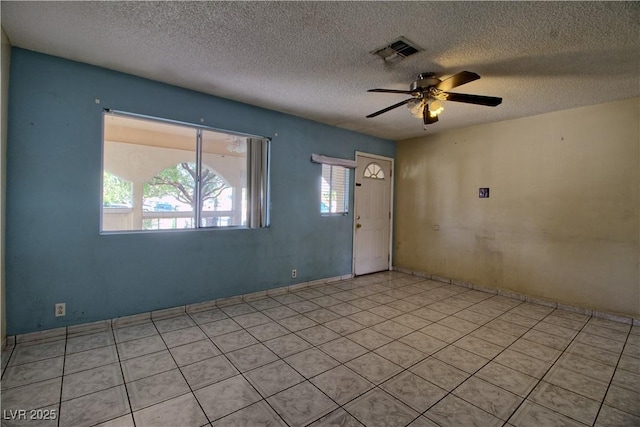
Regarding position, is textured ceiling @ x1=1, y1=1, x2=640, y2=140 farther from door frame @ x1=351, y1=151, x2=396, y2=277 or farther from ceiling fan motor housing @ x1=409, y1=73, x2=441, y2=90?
door frame @ x1=351, y1=151, x2=396, y2=277

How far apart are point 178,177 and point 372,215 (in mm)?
3438

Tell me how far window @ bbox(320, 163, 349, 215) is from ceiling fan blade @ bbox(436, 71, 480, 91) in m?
2.45

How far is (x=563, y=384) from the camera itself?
2.20 meters

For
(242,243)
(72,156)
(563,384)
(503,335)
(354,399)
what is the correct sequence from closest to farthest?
(354,399)
(563,384)
(72,156)
(503,335)
(242,243)

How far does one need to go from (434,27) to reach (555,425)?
2722 millimetres

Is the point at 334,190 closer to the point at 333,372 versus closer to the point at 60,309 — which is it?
the point at 333,372

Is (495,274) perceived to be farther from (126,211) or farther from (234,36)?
(126,211)

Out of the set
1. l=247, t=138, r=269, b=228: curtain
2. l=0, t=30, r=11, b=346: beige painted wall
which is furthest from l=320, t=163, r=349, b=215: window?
l=0, t=30, r=11, b=346: beige painted wall

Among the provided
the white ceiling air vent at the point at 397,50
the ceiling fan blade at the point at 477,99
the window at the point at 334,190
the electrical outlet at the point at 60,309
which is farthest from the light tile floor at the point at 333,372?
the white ceiling air vent at the point at 397,50

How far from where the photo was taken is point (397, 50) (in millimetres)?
2410

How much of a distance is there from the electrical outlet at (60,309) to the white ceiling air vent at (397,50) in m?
3.64

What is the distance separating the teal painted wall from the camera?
255 centimetres

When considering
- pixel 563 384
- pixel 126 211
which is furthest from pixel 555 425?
pixel 126 211

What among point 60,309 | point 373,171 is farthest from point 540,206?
point 60,309
